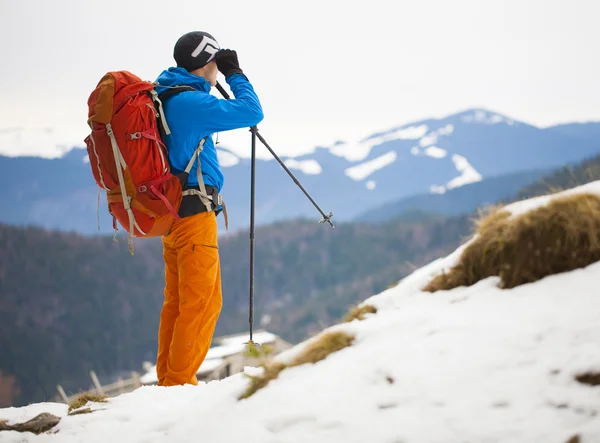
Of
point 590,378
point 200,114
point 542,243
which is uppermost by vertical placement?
point 200,114

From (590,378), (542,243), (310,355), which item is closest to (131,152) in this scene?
(310,355)

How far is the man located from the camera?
4.07 metres

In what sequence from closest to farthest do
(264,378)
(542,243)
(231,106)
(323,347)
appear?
(264,378)
(323,347)
(542,243)
(231,106)

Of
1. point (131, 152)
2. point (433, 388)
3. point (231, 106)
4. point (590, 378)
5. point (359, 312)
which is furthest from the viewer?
point (231, 106)

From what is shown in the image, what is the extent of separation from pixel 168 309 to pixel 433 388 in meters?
2.87

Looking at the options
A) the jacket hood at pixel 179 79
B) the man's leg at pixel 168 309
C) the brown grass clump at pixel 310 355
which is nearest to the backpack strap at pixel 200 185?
the jacket hood at pixel 179 79

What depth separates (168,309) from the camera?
4.61 meters

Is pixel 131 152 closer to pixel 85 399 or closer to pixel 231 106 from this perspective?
pixel 231 106

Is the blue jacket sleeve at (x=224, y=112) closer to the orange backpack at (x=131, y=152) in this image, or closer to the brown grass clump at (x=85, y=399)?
the orange backpack at (x=131, y=152)

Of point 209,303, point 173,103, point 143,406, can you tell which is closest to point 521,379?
point 143,406

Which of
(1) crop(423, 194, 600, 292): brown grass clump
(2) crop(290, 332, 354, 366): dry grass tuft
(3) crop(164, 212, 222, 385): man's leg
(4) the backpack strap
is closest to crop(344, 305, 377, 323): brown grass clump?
(2) crop(290, 332, 354, 366): dry grass tuft

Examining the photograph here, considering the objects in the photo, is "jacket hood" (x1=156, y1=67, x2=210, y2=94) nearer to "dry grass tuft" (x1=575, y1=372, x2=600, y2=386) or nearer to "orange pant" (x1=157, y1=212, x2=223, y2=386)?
"orange pant" (x1=157, y1=212, x2=223, y2=386)

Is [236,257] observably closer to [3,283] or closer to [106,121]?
[3,283]

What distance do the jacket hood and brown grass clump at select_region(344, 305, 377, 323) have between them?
87.6 inches
